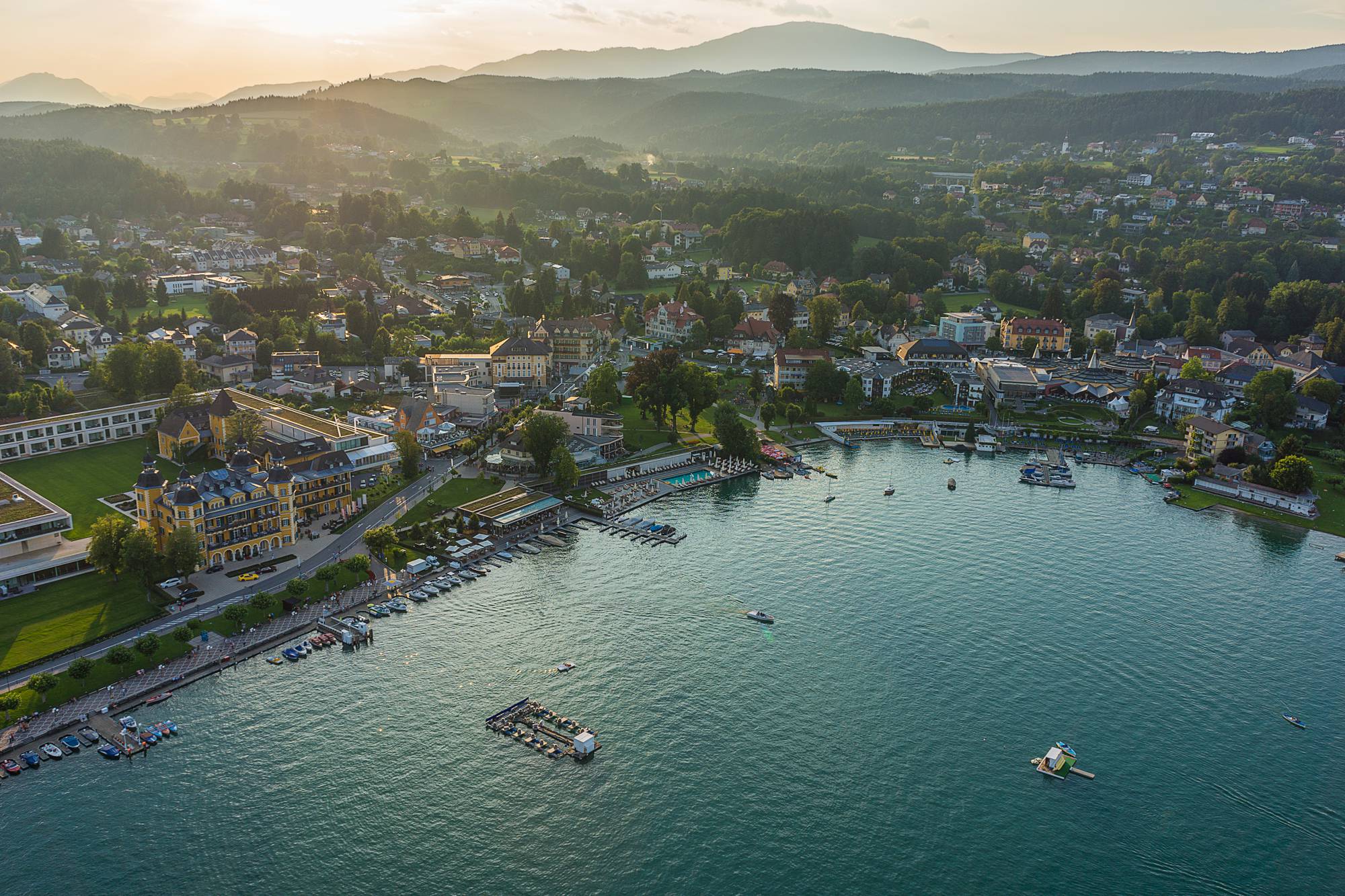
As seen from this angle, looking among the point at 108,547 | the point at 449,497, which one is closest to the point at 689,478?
the point at 449,497

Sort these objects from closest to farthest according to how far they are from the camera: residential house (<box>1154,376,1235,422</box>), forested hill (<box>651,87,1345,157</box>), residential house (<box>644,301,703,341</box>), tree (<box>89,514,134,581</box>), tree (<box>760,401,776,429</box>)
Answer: tree (<box>89,514,134,581</box>) → tree (<box>760,401,776,429</box>) → residential house (<box>1154,376,1235,422</box>) → residential house (<box>644,301,703,341</box>) → forested hill (<box>651,87,1345,157</box>)

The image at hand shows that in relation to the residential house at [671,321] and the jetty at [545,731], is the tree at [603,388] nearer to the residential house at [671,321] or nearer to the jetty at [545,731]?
the residential house at [671,321]

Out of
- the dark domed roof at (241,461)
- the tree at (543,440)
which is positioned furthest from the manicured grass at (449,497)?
the dark domed roof at (241,461)

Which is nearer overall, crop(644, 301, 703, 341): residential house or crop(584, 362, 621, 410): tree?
crop(584, 362, 621, 410): tree

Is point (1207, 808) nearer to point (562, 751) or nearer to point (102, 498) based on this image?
point (562, 751)

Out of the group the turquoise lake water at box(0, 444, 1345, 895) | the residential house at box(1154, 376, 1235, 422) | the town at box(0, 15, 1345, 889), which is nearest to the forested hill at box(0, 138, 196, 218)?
the town at box(0, 15, 1345, 889)

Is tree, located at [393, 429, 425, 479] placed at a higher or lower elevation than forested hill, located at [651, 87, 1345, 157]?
lower

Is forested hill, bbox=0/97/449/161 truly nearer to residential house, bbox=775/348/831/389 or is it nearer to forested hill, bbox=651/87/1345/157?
forested hill, bbox=651/87/1345/157
